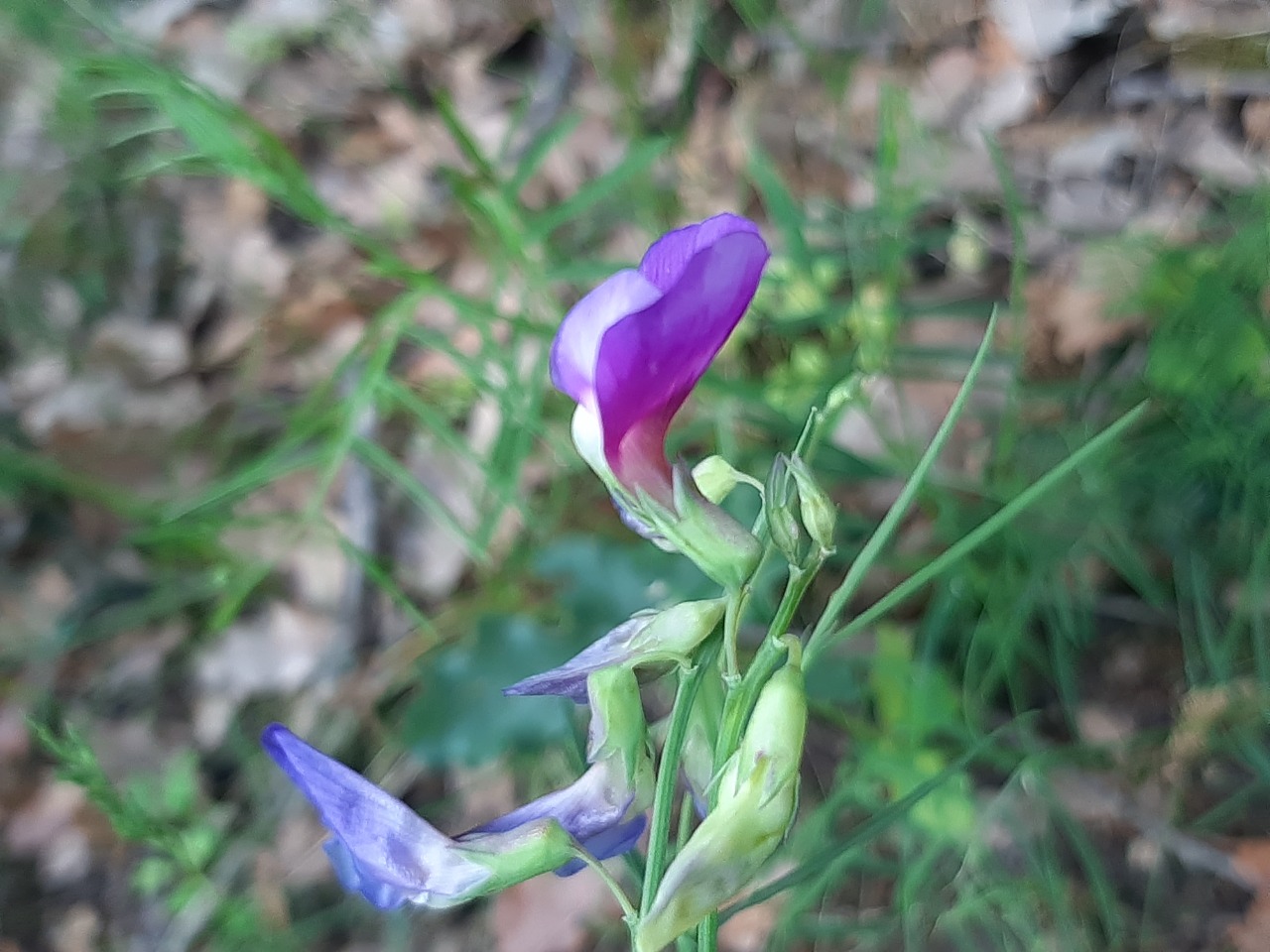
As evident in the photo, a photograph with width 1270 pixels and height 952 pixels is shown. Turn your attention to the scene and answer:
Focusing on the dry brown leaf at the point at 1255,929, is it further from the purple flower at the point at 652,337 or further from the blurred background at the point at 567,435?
the purple flower at the point at 652,337

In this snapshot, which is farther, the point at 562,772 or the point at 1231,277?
the point at 562,772

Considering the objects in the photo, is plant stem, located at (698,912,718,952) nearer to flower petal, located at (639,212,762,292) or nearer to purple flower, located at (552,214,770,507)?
purple flower, located at (552,214,770,507)

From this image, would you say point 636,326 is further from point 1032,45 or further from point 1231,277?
point 1032,45

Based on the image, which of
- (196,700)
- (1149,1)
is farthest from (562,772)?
(1149,1)

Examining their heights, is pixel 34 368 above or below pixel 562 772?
above

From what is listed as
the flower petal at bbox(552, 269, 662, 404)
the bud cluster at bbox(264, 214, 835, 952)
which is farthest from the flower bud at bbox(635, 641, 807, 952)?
the flower petal at bbox(552, 269, 662, 404)
